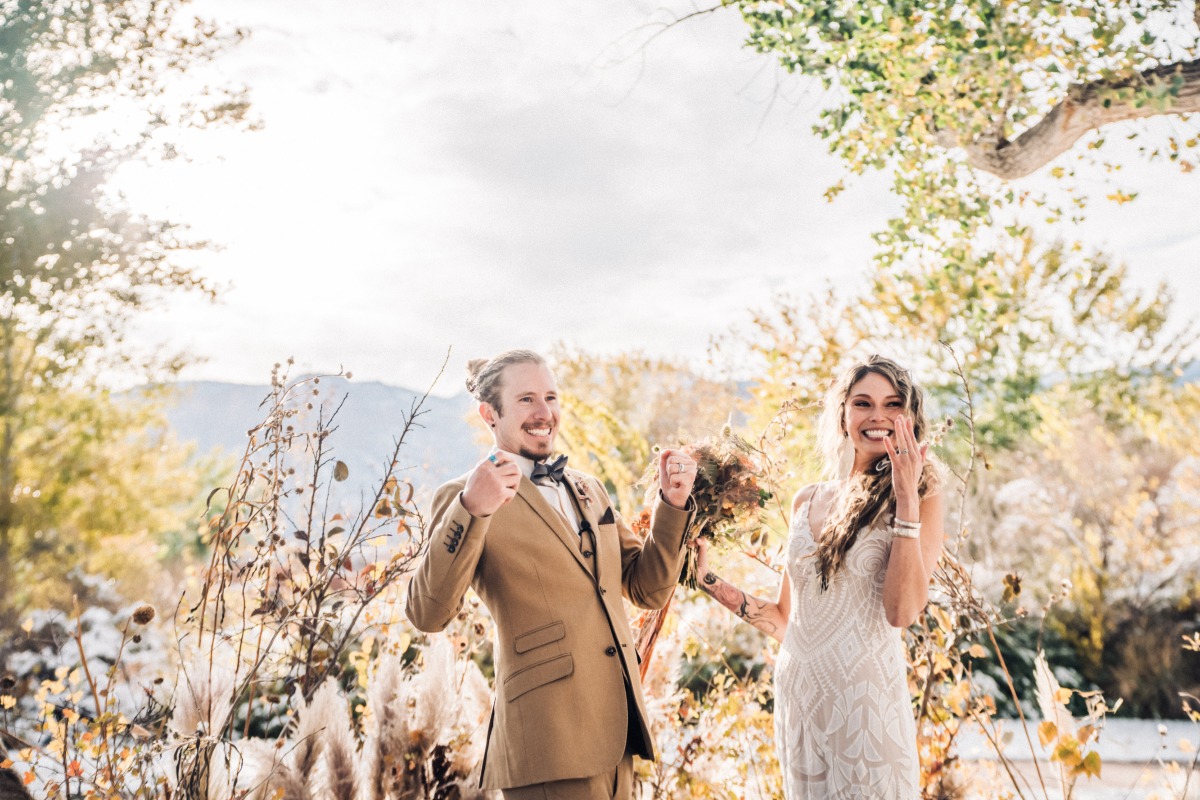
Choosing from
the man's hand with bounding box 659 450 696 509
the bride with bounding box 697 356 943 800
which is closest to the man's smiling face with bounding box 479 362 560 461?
the man's hand with bounding box 659 450 696 509

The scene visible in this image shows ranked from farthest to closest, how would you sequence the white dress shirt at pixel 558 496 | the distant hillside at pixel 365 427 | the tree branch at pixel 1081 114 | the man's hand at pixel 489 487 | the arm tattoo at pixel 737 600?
the tree branch at pixel 1081 114, the distant hillside at pixel 365 427, the arm tattoo at pixel 737 600, the white dress shirt at pixel 558 496, the man's hand at pixel 489 487

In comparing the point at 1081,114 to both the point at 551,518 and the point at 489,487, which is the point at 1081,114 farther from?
the point at 489,487

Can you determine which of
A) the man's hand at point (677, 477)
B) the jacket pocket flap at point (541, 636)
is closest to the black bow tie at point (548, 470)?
the man's hand at point (677, 477)

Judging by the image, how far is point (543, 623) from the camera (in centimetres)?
221

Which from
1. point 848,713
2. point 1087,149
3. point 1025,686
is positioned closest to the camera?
point 848,713

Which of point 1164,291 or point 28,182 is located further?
point 1164,291

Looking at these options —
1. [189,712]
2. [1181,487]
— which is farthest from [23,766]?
[1181,487]

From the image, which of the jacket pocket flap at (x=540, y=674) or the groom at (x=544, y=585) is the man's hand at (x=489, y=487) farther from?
the jacket pocket flap at (x=540, y=674)

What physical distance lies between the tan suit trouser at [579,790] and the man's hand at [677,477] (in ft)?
2.48

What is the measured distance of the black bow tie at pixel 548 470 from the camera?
2.41 meters

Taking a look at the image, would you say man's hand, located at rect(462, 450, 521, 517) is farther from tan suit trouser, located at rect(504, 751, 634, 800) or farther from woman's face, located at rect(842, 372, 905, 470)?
woman's face, located at rect(842, 372, 905, 470)

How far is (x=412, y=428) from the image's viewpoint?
3027 mm

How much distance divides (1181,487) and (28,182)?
16648 millimetres

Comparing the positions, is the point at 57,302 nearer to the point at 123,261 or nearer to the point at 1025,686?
the point at 123,261
